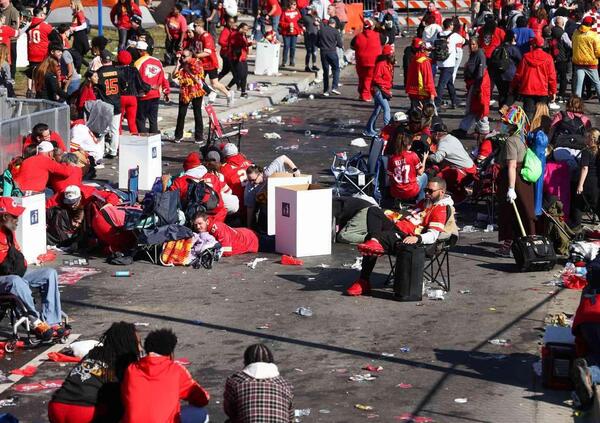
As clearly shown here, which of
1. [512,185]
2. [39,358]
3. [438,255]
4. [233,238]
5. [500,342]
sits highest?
[512,185]

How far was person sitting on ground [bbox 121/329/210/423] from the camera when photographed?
9.00 meters

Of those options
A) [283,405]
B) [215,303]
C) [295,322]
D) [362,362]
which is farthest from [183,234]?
[283,405]

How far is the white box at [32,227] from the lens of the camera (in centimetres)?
1541

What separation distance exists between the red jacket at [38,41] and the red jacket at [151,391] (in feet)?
61.1

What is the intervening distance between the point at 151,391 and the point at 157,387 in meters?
0.05

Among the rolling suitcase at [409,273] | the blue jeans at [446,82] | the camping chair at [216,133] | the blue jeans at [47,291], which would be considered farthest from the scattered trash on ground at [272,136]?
the blue jeans at [47,291]

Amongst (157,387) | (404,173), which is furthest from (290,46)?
(157,387)

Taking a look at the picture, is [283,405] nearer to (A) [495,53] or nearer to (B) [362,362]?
(B) [362,362]

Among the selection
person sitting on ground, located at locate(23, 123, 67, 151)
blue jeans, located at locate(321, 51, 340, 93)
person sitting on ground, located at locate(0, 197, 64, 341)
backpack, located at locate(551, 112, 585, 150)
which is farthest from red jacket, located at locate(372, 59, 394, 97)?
person sitting on ground, located at locate(0, 197, 64, 341)

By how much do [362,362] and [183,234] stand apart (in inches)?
165

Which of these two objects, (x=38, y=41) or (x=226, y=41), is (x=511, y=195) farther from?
(x=38, y=41)

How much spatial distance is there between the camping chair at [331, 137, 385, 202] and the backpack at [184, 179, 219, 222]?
2725mm

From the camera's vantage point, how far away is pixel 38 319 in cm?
1241

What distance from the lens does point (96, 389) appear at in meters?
9.23
